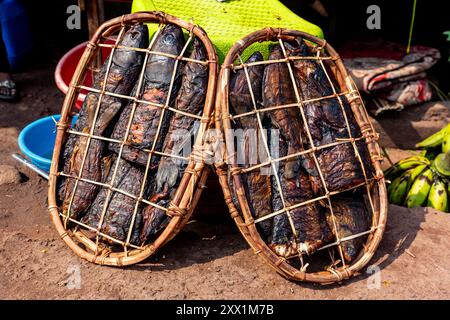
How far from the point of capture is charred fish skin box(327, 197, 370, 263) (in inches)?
126

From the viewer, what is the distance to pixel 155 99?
3.25 meters

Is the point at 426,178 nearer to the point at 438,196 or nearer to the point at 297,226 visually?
the point at 438,196

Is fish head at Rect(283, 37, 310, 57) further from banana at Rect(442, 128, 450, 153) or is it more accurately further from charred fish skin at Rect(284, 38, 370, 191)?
banana at Rect(442, 128, 450, 153)

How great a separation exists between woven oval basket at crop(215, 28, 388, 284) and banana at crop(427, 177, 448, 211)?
2.98 feet

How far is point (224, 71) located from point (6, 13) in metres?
4.04

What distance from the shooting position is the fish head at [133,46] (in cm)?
331

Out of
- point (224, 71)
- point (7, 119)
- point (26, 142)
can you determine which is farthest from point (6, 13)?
point (224, 71)

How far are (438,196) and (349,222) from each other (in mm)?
1198

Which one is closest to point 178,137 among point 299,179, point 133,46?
point 133,46

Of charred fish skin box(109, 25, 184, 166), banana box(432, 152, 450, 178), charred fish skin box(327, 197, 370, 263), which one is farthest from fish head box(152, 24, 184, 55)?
banana box(432, 152, 450, 178)

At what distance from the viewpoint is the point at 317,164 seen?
3.21m

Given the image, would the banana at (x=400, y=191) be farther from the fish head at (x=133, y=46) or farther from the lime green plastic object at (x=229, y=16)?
the fish head at (x=133, y=46)

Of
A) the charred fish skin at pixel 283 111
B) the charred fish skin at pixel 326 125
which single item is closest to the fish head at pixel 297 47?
the charred fish skin at pixel 326 125

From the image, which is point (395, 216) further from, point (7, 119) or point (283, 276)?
point (7, 119)
